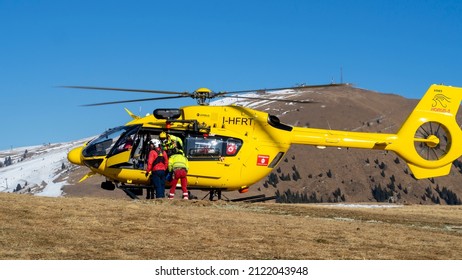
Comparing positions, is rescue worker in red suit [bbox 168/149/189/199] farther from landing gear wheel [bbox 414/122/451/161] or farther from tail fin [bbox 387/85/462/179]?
landing gear wheel [bbox 414/122/451/161]

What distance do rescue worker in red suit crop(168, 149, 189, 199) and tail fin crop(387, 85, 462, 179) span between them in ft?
32.3

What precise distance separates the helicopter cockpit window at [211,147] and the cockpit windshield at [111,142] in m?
2.13

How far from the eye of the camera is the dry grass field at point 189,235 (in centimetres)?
1259

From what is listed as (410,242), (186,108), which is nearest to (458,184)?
(186,108)

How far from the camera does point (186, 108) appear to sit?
26.7 m

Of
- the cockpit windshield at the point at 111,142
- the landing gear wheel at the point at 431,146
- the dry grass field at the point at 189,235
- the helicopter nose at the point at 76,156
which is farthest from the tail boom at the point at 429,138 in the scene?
the helicopter nose at the point at 76,156

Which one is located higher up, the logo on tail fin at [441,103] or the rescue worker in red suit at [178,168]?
the logo on tail fin at [441,103]

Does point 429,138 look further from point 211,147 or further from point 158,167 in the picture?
point 158,167

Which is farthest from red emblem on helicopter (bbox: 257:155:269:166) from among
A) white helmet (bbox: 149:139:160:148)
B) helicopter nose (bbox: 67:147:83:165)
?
helicopter nose (bbox: 67:147:83:165)

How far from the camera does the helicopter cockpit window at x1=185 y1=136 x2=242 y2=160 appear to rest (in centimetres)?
2589

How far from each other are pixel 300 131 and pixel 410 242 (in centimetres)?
1306

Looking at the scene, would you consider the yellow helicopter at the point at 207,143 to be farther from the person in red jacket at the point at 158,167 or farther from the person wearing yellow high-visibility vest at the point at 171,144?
the person in red jacket at the point at 158,167
